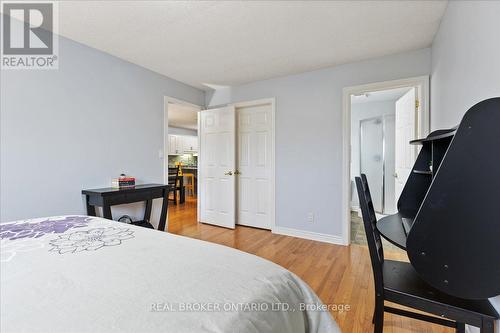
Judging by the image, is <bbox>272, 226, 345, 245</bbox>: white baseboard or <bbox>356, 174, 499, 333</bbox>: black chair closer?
<bbox>356, 174, 499, 333</bbox>: black chair

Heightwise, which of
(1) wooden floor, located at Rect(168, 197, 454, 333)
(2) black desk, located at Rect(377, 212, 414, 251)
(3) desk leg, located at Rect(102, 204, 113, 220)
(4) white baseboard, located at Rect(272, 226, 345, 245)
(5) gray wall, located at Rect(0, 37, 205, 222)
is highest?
(5) gray wall, located at Rect(0, 37, 205, 222)

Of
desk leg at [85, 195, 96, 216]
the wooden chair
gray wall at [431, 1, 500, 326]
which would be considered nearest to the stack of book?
desk leg at [85, 195, 96, 216]

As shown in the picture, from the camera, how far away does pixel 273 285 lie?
0.83m

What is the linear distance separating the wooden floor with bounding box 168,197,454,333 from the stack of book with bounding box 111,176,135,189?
3.97 feet

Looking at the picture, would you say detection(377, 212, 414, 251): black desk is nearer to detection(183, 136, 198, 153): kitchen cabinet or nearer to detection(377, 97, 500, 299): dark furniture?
detection(377, 97, 500, 299): dark furniture

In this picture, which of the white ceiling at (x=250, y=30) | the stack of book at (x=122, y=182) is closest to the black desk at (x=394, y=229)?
the white ceiling at (x=250, y=30)

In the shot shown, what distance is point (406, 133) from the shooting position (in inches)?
118

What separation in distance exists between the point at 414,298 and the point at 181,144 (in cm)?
836

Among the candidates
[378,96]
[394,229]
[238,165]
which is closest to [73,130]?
[238,165]

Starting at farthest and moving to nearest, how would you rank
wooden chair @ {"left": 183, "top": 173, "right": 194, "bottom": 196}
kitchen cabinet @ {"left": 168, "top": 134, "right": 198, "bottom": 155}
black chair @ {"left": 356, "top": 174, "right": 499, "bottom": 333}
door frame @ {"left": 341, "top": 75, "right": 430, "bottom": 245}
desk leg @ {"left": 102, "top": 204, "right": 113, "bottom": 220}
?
kitchen cabinet @ {"left": 168, "top": 134, "right": 198, "bottom": 155} → wooden chair @ {"left": 183, "top": 173, "right": 194, "bottom": 196} → door frame @ {"left": 341, "top": 75, "right": 430, "bottom": 245} → desk leg @ {"left": 102, "top": 204, "right": 113, "bottom": 220} → black chair @ {"left": 356, "top": 174, "right": 499, "bottom": 333}

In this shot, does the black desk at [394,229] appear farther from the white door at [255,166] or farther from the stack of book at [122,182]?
the stack of book at [122,182]

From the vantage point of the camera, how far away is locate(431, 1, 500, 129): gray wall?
1.13 metres

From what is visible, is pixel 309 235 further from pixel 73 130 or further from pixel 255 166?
pixel 73 130

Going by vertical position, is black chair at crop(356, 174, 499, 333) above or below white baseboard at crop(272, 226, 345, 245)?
above
